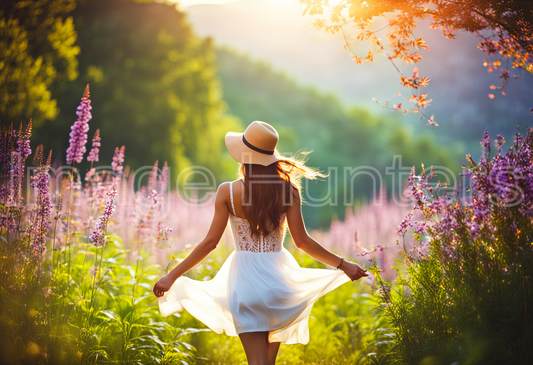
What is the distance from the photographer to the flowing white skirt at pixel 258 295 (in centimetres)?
262

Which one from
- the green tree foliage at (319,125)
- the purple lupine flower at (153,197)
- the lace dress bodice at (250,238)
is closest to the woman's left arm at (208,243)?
the lace dress bodice at (250,238)

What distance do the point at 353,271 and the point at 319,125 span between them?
63.0m

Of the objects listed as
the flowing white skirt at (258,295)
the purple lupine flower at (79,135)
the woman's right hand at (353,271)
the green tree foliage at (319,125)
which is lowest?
the flowing white skirt at (258,295)

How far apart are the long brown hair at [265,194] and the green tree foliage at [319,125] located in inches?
1408

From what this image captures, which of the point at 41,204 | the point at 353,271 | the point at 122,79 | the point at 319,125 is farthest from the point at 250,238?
the point at 319,125

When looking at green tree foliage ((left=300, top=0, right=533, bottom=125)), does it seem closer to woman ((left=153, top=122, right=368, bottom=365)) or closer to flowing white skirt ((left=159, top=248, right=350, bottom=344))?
woman ((left=153, top=122, right=368, bottom=365))

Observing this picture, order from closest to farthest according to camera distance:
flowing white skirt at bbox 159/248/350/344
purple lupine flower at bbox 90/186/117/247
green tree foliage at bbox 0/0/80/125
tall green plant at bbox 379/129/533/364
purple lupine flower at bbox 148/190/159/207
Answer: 1. tall green plant at bbox 379/129/533/364
2. flowing white skirt at bbox 159/248/350/344
3. purple lupine flower at bbox 90/186/117/247
4. purple lupine flower at bbox 148/190/159/207
5. green tree foliage at bbox 0/0/80/125

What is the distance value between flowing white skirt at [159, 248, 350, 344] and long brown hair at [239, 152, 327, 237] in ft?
0.93

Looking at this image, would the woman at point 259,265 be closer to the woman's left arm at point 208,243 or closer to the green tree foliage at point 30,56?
the woman's left arm at point 208,243

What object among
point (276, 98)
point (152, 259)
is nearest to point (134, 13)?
point (152, 259)

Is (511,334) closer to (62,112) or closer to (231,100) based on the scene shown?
(62,112)

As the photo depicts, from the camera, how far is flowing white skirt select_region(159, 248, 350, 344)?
2.62m

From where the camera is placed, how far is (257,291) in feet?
8.64

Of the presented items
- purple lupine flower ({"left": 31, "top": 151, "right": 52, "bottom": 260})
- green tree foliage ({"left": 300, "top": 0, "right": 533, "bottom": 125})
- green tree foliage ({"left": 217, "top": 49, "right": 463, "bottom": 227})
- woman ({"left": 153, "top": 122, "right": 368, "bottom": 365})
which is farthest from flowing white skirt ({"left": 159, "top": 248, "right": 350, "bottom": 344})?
green tree foliage ({"left": 217, "top": 49, "right": 463, "bottom": 227})
